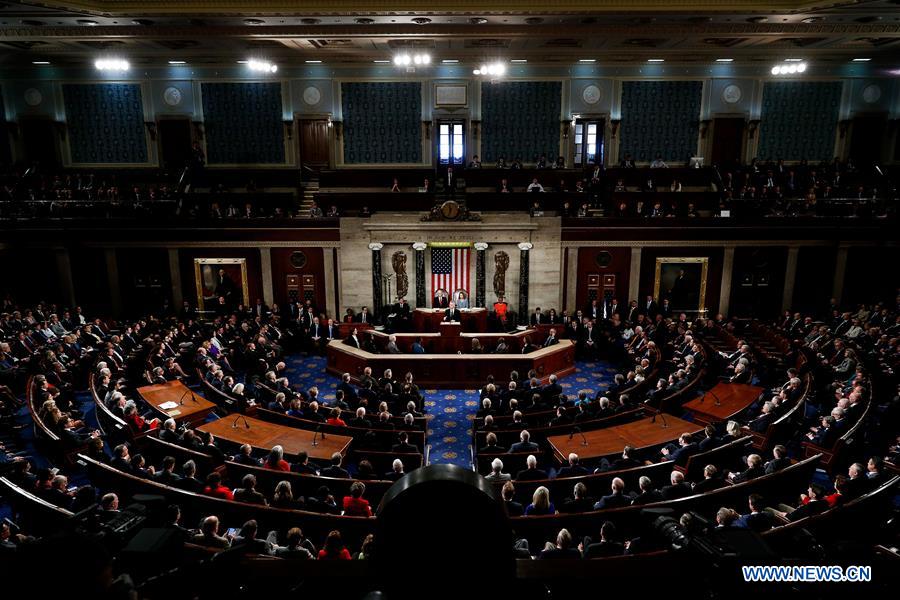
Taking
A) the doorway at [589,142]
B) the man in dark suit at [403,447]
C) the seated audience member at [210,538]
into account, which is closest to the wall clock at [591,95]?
the doorway at [589,142]

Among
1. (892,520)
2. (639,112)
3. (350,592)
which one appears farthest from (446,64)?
(350,592)

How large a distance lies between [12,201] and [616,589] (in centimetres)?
2306

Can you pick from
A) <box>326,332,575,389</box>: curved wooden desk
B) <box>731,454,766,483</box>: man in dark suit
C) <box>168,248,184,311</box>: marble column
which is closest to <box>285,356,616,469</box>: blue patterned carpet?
<box>326,332,575,389</box>: curved wooden desk

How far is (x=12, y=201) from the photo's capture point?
61.8 feet

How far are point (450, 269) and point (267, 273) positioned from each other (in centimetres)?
612

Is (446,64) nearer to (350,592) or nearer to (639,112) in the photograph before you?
(639,112)

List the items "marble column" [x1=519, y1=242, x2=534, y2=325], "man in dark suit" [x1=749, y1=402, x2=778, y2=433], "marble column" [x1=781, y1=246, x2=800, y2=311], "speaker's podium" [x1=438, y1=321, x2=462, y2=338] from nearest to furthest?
"man in dark suit" [x1=749, y1=402, x2=778, y2=433] < "speaker's podium" [x1=438, y1=321, x2=462, y2=338] < "marble column" [x1=519, y1=242, x2=534, y2=325] < "marble column" [x1=781, y1=246, x2=800, y2=311]

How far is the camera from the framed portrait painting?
18719 mm

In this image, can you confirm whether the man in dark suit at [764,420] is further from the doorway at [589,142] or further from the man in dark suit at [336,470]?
the doorway at [589,142]

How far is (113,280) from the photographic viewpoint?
62.4ft

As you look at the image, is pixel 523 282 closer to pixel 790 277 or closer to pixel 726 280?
pixel 726 280

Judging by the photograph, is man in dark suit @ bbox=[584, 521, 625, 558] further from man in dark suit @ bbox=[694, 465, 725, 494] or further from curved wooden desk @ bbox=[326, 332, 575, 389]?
curved wooden desk @ bbox=[326, 332, 575, 389]

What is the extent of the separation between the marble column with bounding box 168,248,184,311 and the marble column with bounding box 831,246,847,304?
856 inches

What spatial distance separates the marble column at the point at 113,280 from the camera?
18812 millimetres
